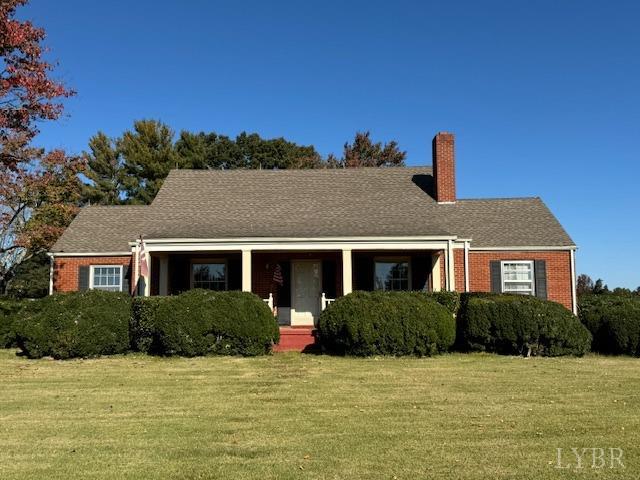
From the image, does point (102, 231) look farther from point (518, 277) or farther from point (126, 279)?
point (518, 277)

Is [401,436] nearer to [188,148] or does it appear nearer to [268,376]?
[268,376]

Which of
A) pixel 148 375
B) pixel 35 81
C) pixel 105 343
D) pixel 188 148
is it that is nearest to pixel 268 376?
pixel 148 375

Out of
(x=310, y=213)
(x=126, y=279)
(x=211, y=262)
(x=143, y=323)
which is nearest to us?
(x=143, y=323)

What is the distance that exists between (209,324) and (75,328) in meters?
3.06

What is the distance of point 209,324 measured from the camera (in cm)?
1373

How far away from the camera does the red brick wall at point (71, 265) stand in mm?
19469

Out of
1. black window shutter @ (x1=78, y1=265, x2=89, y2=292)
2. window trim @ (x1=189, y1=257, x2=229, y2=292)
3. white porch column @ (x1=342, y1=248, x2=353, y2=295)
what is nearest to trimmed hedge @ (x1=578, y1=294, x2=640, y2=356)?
white porch column @ (x1=342, y1=248, x2=353, y2=295)

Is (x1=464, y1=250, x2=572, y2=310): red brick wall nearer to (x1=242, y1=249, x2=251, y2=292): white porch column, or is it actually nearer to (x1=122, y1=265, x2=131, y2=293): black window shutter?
(x1=242, y1=249, x2=251, y2=292): white porch column

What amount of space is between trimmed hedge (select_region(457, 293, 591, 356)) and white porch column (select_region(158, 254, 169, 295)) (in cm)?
957

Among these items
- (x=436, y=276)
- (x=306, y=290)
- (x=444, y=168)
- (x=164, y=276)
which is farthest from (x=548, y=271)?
(x=164, y=276)

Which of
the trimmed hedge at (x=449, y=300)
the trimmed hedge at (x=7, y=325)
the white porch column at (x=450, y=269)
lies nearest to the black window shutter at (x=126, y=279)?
the trimmed hedge at (x=7, y=325)

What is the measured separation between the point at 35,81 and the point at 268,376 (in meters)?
10.1

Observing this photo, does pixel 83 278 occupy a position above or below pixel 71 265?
below

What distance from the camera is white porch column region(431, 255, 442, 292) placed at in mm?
17922
